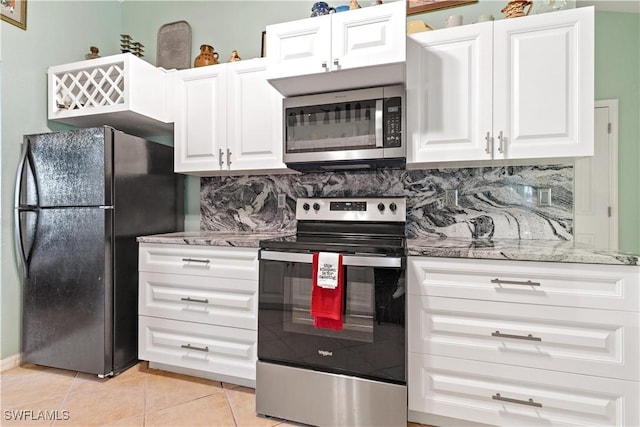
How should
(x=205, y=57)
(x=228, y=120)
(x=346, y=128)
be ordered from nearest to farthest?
(x=346, y=128)
(x=228, y=120)
(x=205, y=57)

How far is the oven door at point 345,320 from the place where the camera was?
162 centimetres

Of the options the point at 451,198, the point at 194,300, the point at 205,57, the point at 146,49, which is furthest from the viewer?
the point at 146,49

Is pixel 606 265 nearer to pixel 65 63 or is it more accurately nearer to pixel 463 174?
pixel 463 174

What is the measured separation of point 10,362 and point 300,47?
273cm

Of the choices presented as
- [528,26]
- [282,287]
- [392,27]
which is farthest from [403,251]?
[528,26]

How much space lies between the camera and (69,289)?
7.16 ft

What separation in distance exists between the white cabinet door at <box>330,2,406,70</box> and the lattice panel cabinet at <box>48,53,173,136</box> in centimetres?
139

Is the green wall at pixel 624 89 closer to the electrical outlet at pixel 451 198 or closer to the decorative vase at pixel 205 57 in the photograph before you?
the electrical outlet at pixel 451 198

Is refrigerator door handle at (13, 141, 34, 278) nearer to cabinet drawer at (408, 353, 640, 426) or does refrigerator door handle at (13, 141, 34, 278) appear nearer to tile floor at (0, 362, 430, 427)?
tile floor at (0, 362, 430, 427)

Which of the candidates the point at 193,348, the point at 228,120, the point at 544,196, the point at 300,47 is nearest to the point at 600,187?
the point at 544,196

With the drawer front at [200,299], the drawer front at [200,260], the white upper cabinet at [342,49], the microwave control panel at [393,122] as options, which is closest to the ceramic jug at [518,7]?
the white upper cabinet at [342,49]

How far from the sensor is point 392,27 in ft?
5.80

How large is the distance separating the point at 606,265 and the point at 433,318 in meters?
0.74

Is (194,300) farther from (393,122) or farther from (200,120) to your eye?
(393,122)
